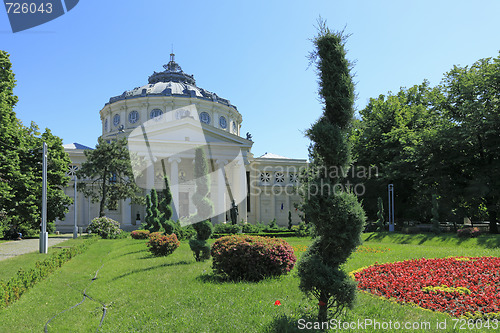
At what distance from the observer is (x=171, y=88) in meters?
65.6

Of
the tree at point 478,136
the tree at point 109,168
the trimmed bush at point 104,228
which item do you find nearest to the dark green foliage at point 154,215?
the trimmed bush at point 104,228

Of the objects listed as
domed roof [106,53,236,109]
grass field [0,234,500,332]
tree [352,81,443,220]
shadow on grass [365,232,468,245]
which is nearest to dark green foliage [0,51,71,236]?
grass field [0,234,500,332]

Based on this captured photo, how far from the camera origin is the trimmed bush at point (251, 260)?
10492mm

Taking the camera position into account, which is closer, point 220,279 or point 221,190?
point 220,279

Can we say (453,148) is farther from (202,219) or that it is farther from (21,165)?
(21,165)

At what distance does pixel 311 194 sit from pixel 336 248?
1014 millimetres

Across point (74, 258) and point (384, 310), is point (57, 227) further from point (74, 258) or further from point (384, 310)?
point (384, 310)

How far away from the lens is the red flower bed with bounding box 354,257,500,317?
7352 millimetres

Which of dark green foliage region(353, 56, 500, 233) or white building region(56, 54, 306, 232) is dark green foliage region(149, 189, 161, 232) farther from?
dark green foliage region(353, 56, 500, 233)

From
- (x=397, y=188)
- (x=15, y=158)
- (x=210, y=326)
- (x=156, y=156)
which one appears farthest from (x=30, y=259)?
(x=397, y=188)

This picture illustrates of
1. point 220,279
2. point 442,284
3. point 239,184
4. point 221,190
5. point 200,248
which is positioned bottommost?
point 220,279

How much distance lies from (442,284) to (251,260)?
15.8 feet

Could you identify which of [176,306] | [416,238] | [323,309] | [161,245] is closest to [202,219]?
[161,245]

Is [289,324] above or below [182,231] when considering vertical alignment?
above
